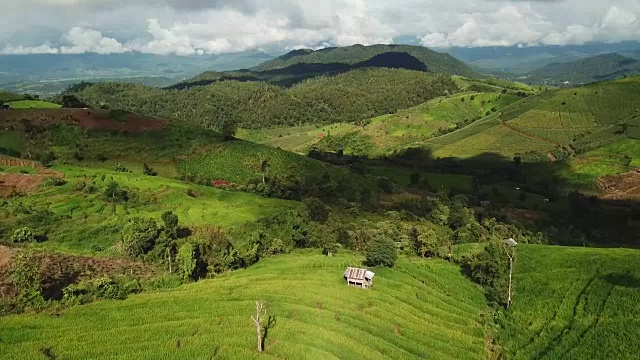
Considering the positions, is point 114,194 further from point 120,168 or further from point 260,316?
point 260,316

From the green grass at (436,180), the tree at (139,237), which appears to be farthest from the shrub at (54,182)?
the green grass at (436,180)

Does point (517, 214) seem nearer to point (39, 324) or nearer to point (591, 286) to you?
point (591, 286)

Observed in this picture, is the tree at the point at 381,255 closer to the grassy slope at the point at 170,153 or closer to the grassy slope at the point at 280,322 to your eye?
the grassy slope at the point at 280,322

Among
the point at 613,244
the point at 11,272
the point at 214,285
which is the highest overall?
the point at 11,272

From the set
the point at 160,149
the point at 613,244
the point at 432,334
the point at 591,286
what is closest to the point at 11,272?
the point at 432,334

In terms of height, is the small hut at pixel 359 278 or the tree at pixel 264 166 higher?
the small hut at pixel 359 278

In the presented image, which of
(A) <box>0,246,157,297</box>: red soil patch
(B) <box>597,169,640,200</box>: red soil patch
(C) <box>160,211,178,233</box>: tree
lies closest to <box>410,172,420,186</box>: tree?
(B) <box>597,169,640,200</box>: red soil patch

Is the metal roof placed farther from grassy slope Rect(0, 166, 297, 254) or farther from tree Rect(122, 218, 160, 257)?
grassy slope Rect(0, 166, 297, 254)
